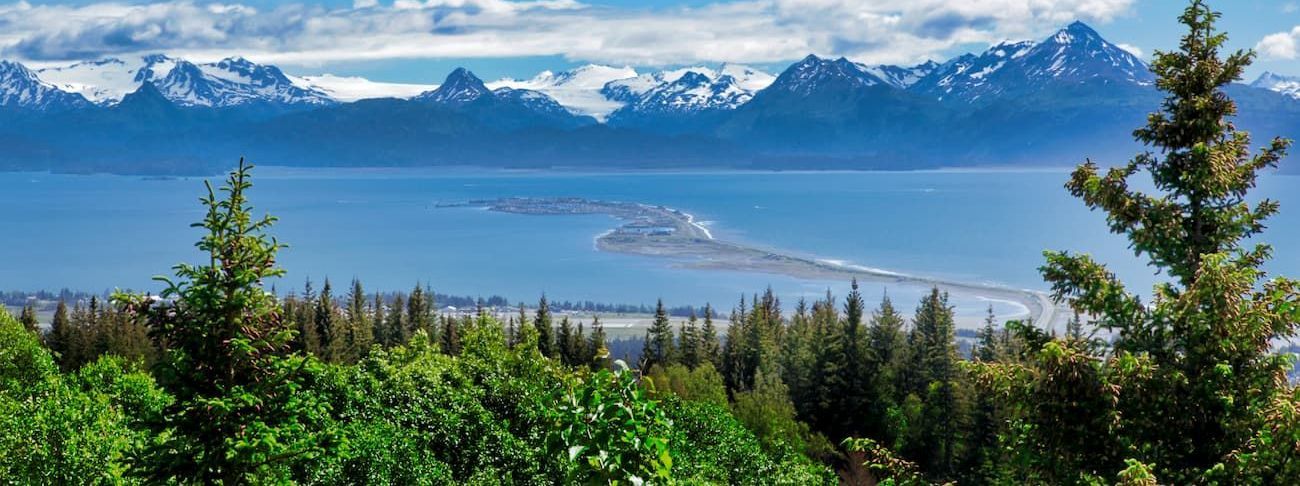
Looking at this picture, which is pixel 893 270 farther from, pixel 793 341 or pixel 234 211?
pixel 234 211

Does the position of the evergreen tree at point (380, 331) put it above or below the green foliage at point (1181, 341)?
below

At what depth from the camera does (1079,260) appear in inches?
418

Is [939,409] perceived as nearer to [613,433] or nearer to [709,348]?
[709,348]

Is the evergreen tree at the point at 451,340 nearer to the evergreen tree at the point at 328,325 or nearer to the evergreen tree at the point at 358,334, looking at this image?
the evergreen tree at the point at 358,334

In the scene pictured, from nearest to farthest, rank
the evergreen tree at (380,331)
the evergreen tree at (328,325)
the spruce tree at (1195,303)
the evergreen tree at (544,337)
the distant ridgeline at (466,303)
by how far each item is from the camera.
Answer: the spruce tree at (1195,303)
the evergreen tree at (544,337)
the evergreen tree at (328,325)
the evergreen tree at (380,331)
the distant ridgeline at (466,303)

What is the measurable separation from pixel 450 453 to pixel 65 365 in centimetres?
5097

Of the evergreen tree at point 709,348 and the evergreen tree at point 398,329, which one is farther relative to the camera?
the evergreen tree at point 398,329

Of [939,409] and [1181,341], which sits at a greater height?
[1181,341]

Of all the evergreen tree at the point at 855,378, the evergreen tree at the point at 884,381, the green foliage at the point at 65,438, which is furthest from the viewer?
the evergreen tree at the point at 855,378

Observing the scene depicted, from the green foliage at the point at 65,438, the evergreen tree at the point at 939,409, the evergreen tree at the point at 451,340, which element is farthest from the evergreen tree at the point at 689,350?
the green foliage at the point at 65,438

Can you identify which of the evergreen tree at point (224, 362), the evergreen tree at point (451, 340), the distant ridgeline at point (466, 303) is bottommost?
the distant ridgeline at point (466, 303)

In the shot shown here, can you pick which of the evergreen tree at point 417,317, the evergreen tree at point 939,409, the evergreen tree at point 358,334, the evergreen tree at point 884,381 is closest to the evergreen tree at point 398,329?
Answer: the evergreen tree at point 417,317

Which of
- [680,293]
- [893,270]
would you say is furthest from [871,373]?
[893,270]

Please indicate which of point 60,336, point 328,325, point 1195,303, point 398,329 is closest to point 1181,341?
point 1195,303
